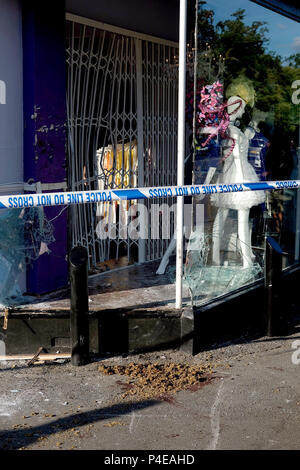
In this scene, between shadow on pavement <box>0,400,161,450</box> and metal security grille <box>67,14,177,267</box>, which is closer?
shadow on pavement <box>0,400,161,450</box>

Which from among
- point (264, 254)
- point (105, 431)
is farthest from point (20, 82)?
point (105, 431)

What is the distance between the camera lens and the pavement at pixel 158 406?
162 inches

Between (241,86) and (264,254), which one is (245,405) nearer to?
(264,254)

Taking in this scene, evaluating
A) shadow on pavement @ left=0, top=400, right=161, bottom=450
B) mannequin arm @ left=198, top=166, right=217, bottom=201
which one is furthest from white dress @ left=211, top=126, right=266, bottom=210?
shadow on pavement @ left=0, top=400, right=161, bottom=450

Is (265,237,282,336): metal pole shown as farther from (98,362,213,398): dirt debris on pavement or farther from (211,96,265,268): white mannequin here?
(98,362,213,398): dirt debris on pavement

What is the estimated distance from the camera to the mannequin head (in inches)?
253

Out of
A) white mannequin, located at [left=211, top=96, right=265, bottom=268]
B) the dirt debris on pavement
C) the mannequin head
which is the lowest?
the dirt debris on pavement

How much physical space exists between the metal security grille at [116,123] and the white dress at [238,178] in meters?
1.62

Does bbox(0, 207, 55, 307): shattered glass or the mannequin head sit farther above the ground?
the mannequin head

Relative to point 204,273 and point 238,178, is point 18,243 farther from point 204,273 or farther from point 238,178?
point 238,178

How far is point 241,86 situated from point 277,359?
2.82 meters

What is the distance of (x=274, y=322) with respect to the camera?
6.28 meters

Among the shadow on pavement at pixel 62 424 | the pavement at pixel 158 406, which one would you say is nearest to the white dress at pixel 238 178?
the pavement at pixel 158 406

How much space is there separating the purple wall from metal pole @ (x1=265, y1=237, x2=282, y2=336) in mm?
2000
